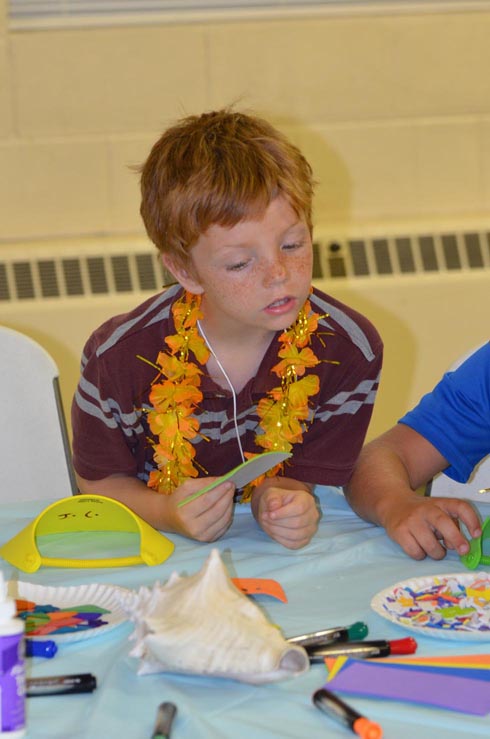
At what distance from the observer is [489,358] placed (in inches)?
72.1

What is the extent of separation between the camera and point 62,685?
1.10 metres

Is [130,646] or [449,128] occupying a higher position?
[449,128]

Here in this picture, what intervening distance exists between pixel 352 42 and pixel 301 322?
66.9 inches

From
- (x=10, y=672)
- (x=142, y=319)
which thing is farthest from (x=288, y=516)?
(x=10, y=672)

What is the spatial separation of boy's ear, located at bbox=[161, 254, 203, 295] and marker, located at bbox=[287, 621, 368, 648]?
80 centimetres

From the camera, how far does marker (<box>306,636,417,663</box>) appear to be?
3.77ft

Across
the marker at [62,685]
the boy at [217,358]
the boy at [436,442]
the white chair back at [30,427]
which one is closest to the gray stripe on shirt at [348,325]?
the boy at [217,358]

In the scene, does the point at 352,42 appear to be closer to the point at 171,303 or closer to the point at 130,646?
the point at 171,303

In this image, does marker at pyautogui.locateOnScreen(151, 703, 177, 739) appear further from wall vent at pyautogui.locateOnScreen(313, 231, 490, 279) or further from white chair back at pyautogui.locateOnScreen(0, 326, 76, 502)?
wall vent at pyautogui.locateOnScreen(313, 231, 490, 279)

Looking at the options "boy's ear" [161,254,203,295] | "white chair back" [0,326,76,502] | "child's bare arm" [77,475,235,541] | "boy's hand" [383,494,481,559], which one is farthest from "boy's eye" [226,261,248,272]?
"white chair back" [0,326,76,502]

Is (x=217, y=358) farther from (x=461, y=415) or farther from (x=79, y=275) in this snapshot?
(x=79, y=275)

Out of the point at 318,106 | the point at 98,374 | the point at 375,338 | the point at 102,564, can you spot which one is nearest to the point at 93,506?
the point at 102,564

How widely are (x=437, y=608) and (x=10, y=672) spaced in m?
0.55

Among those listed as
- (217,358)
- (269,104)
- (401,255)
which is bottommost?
(401,255)
